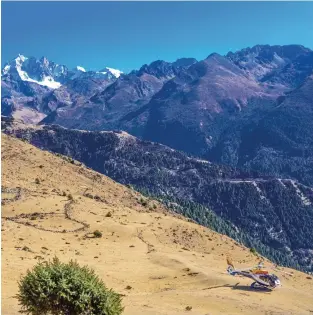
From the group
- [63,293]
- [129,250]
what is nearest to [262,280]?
[129,250]

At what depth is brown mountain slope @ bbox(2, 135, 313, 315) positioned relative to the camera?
59969 millimetres

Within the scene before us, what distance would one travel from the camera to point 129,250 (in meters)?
85.6

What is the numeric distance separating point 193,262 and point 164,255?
559cm

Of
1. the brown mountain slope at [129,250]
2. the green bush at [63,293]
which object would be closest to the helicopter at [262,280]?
the brown mountain slope at [129,250]

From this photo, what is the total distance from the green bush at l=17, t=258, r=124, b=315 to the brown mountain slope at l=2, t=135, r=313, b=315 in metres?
10.4

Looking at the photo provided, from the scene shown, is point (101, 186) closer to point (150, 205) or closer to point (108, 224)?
point (150, 205)

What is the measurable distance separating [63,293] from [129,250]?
160ft

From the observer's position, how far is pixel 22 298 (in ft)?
127

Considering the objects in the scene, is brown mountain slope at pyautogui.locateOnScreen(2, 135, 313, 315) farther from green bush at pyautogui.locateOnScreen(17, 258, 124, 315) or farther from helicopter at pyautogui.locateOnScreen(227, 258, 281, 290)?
green bush at pyautogui.locateOnScreen(17, 258, 124, 315)

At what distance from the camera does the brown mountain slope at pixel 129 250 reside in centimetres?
5997

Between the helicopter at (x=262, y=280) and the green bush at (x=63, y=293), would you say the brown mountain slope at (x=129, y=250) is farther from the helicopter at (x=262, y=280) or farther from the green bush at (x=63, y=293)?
the green bush at (x=63, y=293)

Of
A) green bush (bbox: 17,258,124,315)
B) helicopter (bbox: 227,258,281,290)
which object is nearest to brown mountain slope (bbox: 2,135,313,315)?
helicopter (bbox: 227,258,281,290)

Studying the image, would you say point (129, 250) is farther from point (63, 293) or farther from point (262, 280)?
point (63, 293)

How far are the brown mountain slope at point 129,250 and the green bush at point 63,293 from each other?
10.4 metres
